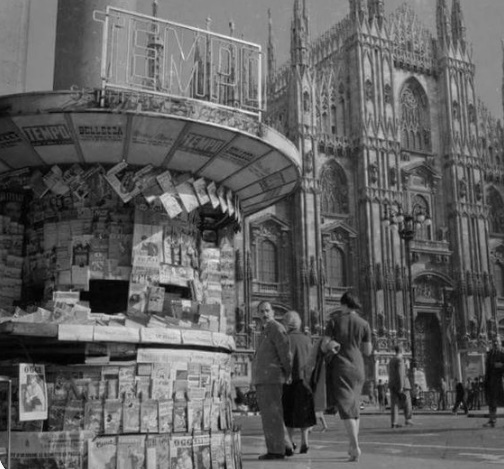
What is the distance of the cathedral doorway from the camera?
35406 millimetres

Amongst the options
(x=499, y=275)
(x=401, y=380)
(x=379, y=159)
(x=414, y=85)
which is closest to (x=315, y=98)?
(x=379, y=159)

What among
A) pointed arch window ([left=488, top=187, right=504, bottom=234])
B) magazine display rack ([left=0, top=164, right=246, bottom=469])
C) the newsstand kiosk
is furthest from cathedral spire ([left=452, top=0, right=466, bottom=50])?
magazine display rack ([left=0, top=164, right=246, bottom=469])

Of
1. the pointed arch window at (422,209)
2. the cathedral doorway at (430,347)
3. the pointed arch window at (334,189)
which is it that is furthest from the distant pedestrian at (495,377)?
the pointed arch window at (422,209)

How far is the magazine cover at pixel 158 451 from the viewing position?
3.84 metres

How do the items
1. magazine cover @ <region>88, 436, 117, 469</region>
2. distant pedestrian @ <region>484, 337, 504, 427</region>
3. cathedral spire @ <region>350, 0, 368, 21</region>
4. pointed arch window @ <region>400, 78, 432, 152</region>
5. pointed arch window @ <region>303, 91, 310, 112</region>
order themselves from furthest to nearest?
pointed arch window @ <region>400, 78, 432, 152</region>, cathedral spire @ <region>350, 0, 368, 21</region>, pointed arch window @ <region>303, 91, 310, 112</region>, distant pedestrian @ <region>484, 337, 504, 427</region>, magazine cover @ <region>88, 436, 117, 469</region>

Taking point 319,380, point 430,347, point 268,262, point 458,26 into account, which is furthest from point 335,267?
point 319,380

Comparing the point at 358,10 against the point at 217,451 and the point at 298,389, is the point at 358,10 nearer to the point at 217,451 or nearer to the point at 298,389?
the point at 298,389

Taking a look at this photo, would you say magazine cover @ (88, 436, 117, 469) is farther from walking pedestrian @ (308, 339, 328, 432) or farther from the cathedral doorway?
the cathedral doorway

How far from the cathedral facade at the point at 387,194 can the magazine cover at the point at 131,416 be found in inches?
1075

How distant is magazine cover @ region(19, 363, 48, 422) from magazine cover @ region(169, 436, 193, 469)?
70 centimetres

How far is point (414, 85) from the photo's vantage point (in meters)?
38.8

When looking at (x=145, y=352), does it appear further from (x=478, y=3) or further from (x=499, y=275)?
(x=499, y=275)

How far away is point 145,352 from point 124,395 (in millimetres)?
246

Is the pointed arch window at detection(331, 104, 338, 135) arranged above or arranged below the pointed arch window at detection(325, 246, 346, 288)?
above
